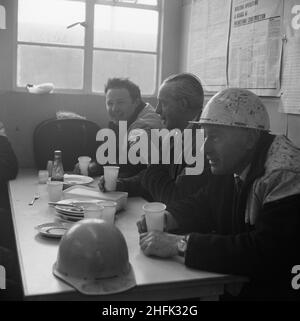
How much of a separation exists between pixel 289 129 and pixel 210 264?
1172mm

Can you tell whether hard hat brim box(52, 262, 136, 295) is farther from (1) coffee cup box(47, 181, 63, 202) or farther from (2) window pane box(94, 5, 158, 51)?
(2) window pane box(94, 5, 158, 51)

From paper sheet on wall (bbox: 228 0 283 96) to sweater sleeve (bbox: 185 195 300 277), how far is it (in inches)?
47.6

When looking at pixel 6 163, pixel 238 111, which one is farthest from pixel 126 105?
pixel 238 111

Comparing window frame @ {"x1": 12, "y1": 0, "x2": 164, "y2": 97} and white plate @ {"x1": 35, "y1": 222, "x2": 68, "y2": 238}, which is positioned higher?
window frame @ {"x1": 12, "y1": 0, "x2": 164, "y2": 97}

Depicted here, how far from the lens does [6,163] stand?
2.68m

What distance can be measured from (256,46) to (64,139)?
1.57m

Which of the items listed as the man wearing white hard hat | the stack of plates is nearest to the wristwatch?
the man wearing white hard hat

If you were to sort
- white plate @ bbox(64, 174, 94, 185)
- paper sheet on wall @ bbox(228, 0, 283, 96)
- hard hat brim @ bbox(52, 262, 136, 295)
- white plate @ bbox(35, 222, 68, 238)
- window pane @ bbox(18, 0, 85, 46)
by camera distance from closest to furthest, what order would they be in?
hard hat brim @ bbox(52, 262, 136, 295) → white plate @ bbox(35, 222, 68, 238) → paper sheet on wall @ bbox(228, 0, 283, 96) → white plate @ bbox(64, 174, 94, 185) → window pane @ bbox(18, 0, 85, 46)

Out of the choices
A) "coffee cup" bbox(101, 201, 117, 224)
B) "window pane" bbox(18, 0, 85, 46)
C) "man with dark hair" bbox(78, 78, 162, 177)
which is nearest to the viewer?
"coffee cup" bbox(101, 201, 117, 224)

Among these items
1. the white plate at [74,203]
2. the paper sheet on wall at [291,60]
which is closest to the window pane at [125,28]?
the paper sheet on wall at [291,60]

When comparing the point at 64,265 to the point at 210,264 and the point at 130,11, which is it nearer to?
the point at 210,264

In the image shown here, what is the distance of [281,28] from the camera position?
2.23 m

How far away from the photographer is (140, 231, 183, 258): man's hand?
4.34 feet

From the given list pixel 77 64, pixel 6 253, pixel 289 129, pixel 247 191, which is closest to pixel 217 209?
pixel 247 191
